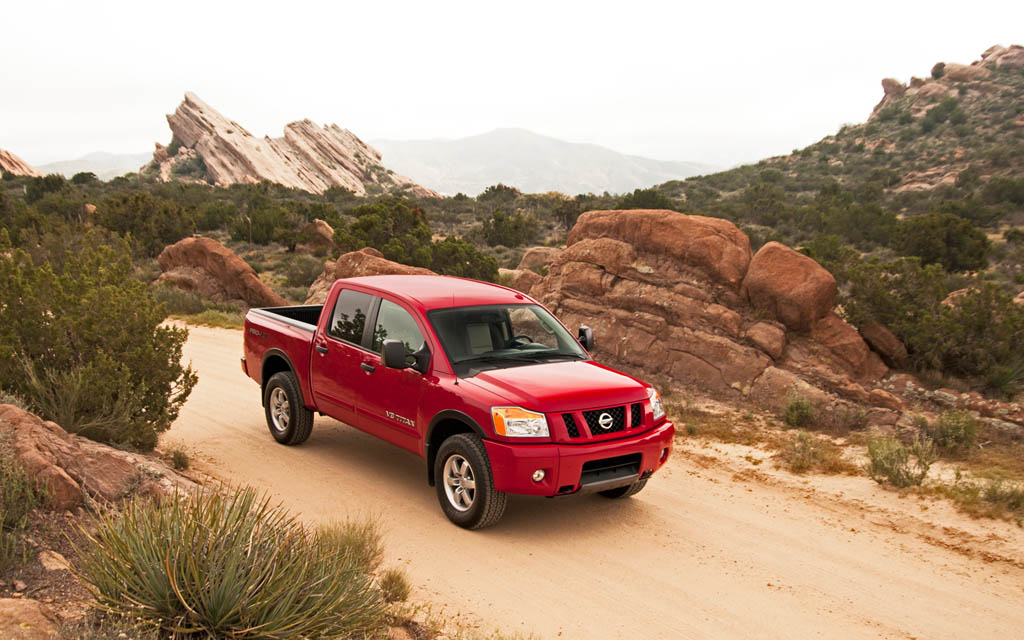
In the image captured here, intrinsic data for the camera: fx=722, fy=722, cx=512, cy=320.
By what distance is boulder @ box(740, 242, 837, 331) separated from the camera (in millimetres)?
10469

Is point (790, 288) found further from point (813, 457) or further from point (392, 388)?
point (392, 388)

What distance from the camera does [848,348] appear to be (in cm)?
1038

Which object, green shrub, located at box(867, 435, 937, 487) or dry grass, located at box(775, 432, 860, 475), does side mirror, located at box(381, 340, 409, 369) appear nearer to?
dry grass, located at box(775, 432, 860, 475)

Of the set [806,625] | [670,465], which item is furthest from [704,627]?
[670,465]

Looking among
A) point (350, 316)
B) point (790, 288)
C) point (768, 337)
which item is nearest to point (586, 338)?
point (350, 316)

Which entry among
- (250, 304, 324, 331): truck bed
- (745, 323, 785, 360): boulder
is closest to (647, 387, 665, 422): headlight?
(250, 304, 324, 331): truck bed

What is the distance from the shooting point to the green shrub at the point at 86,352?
6328 mm

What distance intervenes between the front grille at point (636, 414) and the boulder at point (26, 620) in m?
4.05

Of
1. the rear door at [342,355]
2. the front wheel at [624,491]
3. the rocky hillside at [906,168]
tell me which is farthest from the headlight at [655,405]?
the rocky hillside at [906,168]

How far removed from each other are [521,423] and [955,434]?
5571 millimetres

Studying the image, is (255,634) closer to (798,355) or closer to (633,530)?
(633,530)

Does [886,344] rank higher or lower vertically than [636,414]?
higher

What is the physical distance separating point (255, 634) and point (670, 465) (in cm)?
542

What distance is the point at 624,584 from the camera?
5.00 m
